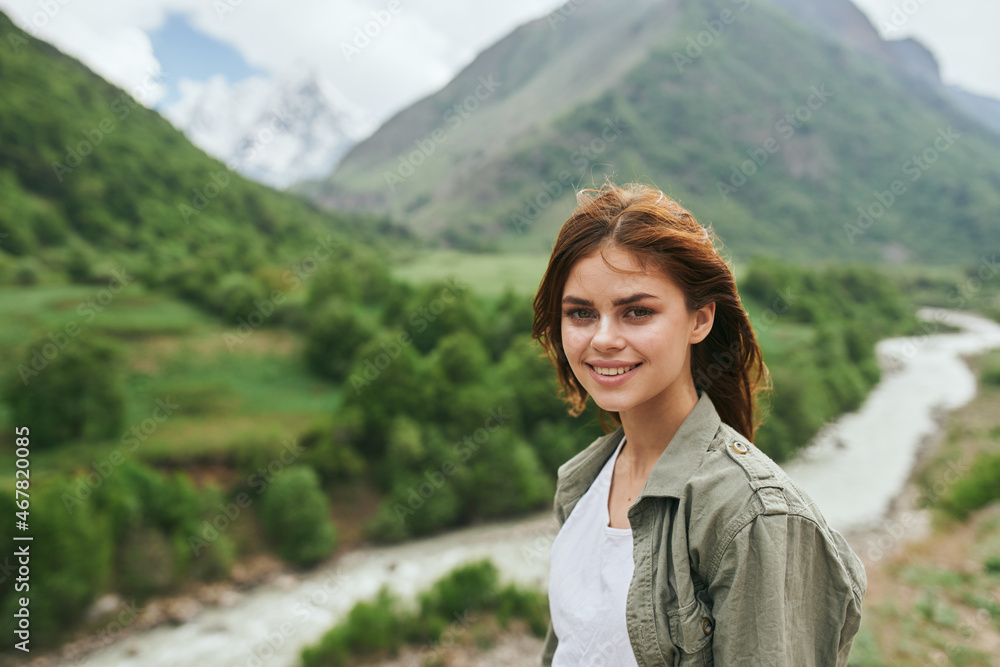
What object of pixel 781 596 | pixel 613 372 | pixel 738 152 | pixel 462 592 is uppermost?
pixel 738 152

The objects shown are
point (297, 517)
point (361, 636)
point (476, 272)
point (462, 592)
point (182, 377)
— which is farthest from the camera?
point (476, 272)

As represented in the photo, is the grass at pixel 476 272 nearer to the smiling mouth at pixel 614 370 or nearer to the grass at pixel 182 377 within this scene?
the grass at pixel 182 377

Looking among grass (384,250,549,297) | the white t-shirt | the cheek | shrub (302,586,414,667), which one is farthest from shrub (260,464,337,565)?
grass (384,250,549,297)

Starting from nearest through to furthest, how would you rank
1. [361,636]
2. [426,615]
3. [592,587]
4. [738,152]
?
1. [592,587]
2. [361,636]
3. [426,615]
4. [738,152]

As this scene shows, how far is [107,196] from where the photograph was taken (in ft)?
192

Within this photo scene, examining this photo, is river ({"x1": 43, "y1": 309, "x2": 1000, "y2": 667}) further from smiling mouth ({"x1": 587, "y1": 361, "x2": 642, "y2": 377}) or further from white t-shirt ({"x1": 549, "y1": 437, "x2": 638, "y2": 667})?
smiling mouth ({"x1": 587, "y1": 361, "x2": 642, "y2": 377})

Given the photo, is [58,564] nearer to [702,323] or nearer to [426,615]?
[426,615]

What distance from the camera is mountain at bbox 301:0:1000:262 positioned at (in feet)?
383

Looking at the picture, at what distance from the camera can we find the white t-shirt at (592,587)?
6.66ft

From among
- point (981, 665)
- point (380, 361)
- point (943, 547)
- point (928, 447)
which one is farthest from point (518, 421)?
point (928, 447)

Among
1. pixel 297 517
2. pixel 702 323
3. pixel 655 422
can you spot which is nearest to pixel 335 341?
pixel 297 517

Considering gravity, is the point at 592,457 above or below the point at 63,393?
below

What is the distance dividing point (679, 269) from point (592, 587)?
4.12 feet

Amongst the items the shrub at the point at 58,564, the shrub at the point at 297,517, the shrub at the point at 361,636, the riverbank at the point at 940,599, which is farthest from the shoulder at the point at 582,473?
the shrub at the point at 297,517
